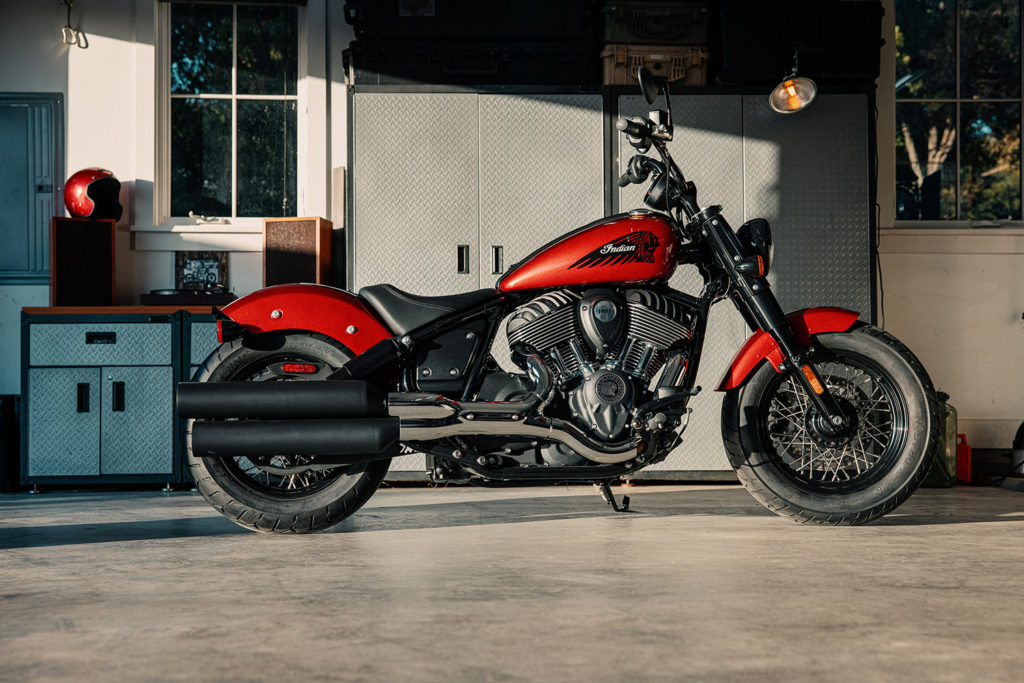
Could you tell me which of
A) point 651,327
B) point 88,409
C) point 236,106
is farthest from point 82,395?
point 651,327

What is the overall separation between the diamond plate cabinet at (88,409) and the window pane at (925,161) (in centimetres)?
387

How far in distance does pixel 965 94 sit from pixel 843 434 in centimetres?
315

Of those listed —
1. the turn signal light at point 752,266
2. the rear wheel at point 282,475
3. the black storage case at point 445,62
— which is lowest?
the rear wheel at point 282,475

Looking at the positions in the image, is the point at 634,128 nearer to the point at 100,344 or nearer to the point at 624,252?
the point at 624,252

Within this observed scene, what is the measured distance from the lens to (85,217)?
4488 millimetres

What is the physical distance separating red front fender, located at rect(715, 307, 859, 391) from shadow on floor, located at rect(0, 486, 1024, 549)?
53 centimetres

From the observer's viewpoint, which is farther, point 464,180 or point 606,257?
point 464,180

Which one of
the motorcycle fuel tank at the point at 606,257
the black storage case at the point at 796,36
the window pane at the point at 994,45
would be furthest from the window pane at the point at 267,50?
the window pane at the point at 994,45

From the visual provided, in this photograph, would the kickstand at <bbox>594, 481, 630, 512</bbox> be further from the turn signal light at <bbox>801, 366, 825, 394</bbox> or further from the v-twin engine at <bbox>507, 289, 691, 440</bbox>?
the turn signal light at <bbox>801, 366, 825, 394</bbox>

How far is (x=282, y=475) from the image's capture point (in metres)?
2.74

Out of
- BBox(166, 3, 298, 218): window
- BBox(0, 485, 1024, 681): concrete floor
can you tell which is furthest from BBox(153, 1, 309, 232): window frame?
BBox(0, 485, 1024, 681): concrete floor

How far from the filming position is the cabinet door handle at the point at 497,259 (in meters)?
4.29

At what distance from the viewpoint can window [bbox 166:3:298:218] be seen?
5.12 m

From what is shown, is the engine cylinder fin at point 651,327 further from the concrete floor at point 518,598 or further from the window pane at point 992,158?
the window pane at point 992,158
